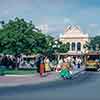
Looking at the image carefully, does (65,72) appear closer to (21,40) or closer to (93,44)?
(21,40)

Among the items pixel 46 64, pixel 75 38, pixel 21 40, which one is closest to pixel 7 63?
pixel 21 40

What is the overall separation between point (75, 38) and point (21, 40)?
88.4 m

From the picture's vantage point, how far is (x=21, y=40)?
51250mm

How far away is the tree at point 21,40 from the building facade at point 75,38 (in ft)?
273

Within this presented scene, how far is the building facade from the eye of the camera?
138 m

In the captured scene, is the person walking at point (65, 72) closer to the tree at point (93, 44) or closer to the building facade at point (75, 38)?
the tree at point (93, 44)

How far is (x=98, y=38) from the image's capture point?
467 ft

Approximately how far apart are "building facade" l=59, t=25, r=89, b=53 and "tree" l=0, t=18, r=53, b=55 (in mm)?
83104

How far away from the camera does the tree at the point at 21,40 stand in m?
51.0

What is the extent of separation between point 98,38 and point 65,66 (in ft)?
357

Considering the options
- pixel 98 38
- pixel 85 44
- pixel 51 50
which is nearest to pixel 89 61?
pixel 51 50

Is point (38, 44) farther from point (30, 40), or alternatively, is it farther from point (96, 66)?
point (96, 66)

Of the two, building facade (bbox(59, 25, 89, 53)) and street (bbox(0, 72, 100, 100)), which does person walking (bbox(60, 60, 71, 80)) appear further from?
building facade (bbox(59, 25, 89, 53))

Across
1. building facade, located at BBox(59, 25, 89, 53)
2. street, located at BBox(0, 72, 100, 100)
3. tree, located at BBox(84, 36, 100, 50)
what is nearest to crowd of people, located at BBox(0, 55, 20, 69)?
street, located at BBox(0, 72, 100, 100)
